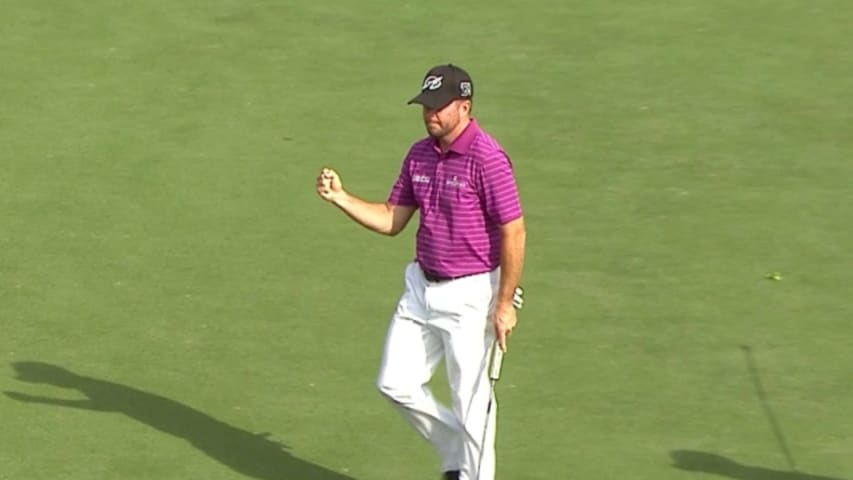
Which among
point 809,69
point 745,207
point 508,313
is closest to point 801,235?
point 745,207

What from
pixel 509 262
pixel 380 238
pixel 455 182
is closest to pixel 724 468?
pixel 509 262

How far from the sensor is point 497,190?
8.80 metres

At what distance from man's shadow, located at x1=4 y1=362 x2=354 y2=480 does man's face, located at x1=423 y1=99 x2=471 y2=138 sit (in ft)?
6.79

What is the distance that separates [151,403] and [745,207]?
4.62m

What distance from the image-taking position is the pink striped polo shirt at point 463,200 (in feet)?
29.0

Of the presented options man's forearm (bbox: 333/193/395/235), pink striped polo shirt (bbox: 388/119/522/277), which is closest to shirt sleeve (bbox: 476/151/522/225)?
pink striped polo shirt (bbox: 388/119/522/277)

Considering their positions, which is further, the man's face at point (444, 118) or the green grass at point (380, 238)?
the green grass at point (380, 238)

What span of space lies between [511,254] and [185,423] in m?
2.53

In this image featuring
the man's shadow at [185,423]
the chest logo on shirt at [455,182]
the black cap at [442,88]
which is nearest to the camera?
the black cap at [442,88]

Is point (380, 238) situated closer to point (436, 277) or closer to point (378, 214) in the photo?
point (378, 214)

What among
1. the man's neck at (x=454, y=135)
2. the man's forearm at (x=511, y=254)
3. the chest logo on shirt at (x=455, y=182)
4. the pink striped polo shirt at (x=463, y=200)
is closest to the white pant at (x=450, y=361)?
the pink striped polo shirt at (x=463, y=200)

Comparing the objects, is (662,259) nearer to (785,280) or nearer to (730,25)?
(785,280)

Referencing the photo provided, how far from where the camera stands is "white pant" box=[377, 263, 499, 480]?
29.6ft

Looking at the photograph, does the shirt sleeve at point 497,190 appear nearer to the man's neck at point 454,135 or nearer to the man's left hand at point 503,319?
the man's neck at point 454,135
